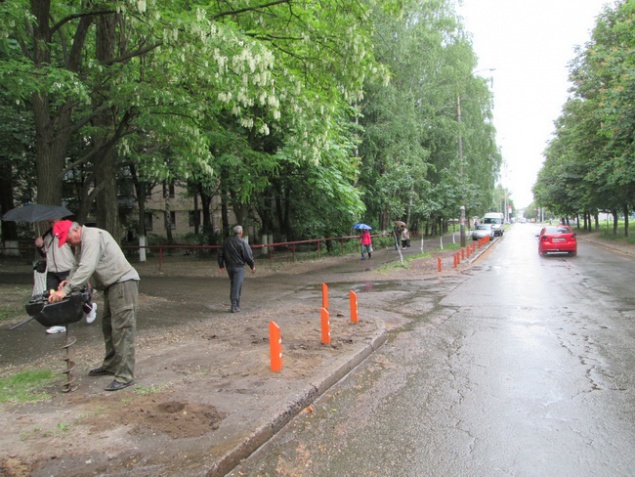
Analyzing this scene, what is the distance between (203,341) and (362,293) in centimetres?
607

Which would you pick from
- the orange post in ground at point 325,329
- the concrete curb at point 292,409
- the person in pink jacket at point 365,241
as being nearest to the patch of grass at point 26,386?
the concrete curb at point 292,409

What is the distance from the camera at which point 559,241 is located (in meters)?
21.8

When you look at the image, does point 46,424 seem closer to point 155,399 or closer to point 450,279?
point 155,399

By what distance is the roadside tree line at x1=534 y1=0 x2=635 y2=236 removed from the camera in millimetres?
17016

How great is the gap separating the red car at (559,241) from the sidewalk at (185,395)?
15488 mm

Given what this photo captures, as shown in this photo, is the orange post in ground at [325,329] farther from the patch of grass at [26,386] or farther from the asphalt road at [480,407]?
the patch of grass at [26,386]

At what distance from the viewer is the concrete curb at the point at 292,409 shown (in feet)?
11.0

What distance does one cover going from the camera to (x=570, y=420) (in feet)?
13.4

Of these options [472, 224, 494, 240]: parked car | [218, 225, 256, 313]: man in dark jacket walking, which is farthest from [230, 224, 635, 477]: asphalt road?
[472, 224, 494, 240]: parked car

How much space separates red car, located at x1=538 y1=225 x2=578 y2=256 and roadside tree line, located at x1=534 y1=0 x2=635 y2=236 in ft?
10.5

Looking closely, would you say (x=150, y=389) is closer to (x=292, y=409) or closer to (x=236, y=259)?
(x=292, y=409)

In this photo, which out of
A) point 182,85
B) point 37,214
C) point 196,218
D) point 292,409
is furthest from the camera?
point 196,218

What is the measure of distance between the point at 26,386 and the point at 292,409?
9.24 ft

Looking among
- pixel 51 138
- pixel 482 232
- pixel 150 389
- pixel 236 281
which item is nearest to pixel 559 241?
pixel 482 232
